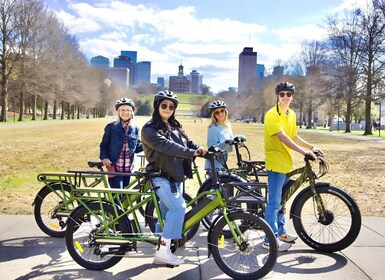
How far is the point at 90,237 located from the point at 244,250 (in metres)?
1.60

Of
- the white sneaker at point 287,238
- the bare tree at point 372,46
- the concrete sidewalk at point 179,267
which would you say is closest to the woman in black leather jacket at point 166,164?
the concrete sidewalk at point 179,267

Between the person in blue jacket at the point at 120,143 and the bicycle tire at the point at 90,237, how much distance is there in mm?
1376

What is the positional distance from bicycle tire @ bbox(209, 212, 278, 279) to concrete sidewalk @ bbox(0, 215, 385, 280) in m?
0.19

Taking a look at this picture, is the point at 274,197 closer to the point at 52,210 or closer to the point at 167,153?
the point at 167,153

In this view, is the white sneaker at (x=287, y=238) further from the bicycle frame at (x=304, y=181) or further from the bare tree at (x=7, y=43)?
the bare tree at (x=7, y=43)

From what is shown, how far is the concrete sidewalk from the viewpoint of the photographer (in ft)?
14.0

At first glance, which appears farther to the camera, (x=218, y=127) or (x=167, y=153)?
(x=218, y=127)

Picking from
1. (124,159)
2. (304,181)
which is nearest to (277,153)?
(304,181)

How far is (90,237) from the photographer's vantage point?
4.34 m

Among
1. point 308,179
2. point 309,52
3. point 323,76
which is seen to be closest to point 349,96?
point 323,76

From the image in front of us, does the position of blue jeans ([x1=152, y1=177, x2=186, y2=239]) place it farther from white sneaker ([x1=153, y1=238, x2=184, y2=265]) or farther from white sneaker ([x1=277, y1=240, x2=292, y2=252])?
white sneaker ([x1=277, y1=240, x2=292, y2=252])

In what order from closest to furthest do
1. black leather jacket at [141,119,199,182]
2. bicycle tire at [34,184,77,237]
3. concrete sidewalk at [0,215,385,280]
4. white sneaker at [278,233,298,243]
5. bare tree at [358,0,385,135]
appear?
black leather jacket at [141,119,199,182] < concrete sidewalk at [0,215,385,280] < white sneaker at [278,233,298,243] < bicycle tire at [34,184,77,237] < bare tree at [358,0,385,135]

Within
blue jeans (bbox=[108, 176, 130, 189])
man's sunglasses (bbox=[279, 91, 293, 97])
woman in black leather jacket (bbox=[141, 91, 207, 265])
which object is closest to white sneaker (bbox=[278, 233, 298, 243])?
woman in black leather jacket (bbox=[141, 91, 207, 265])

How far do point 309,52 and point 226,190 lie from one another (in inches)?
2610
